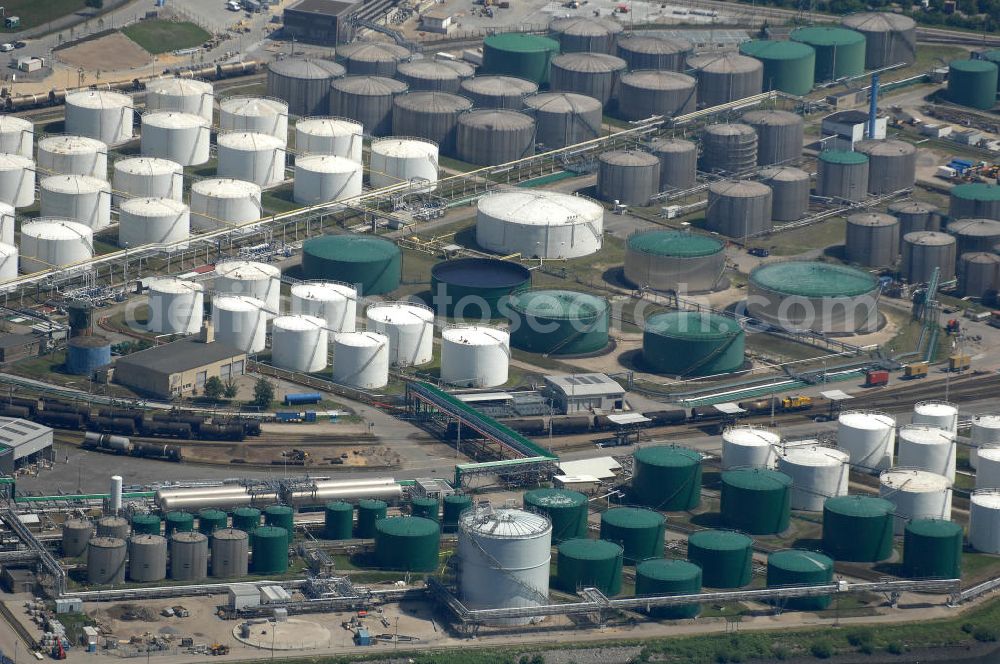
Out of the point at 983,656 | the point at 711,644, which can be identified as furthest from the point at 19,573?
the point at 983,656

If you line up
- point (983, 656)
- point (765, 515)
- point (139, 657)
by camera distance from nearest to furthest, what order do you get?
point (139, 657)
point (983, 656)
point (765, 515)

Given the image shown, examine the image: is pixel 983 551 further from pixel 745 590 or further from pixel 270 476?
pixel 270 476

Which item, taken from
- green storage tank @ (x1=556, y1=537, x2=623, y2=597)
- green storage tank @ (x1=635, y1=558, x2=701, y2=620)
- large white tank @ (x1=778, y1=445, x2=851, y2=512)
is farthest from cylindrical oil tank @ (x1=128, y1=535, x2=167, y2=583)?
large white tank @ (x1=778, y1=445, x2=851, y2=512)

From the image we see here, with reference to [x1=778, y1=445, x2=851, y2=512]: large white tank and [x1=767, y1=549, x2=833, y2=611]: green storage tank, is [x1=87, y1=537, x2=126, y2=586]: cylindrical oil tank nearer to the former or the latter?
[x1=767, y1=549, x2=833, y2=611]: green storage tank

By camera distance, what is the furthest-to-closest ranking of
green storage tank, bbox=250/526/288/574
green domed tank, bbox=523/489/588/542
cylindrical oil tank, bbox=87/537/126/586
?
green domed tank, bbox=523/489/588/542, green storage tank, bbox=250/526/288/574, cylindrical oil tank, bbox=87/537/126/586

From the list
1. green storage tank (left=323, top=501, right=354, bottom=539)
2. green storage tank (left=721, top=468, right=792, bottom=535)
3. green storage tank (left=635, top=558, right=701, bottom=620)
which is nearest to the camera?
green storage tank (left=635, top=558, right=701, bottom=620)

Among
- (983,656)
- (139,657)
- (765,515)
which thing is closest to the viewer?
(139,657)
